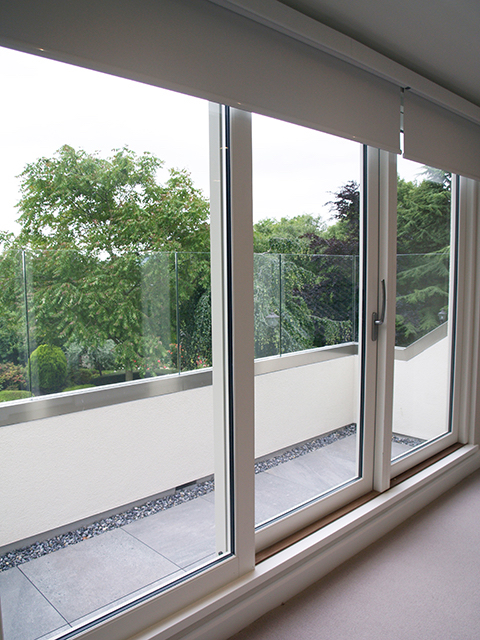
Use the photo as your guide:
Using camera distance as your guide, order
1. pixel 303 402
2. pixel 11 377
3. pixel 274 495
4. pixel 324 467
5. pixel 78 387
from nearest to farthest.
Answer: pixel 11 377 → pixel 78 387 → pixel 274 495 → pixel 303 402 → pixel 324 467

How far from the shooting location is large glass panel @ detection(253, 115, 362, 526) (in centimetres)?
198

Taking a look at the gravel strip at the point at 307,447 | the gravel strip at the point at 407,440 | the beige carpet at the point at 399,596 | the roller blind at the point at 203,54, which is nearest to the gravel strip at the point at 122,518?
the gravel strip at the point at 307,447

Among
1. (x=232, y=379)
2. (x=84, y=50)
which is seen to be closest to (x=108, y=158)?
(x=84, y=50)

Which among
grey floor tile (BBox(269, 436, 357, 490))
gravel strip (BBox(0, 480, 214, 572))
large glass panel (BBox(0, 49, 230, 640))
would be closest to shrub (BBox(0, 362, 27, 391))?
large glass panel (BBox(0, 49, 230, 640))

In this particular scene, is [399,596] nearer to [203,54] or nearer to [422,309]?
[422,309]

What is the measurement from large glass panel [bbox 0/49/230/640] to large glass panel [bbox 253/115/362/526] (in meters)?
0.32

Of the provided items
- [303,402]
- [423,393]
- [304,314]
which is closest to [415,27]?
[304,314]

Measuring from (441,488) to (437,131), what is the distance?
7.43 feet

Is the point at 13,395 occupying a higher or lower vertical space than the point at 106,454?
higher

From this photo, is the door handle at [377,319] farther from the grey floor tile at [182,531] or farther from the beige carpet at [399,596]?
the grey floor tile at [182,531]

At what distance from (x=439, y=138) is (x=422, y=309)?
107 centimetres

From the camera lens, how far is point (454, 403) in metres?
3.38

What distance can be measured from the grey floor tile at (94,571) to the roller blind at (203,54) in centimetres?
146

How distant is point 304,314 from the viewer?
2209 millimetres
